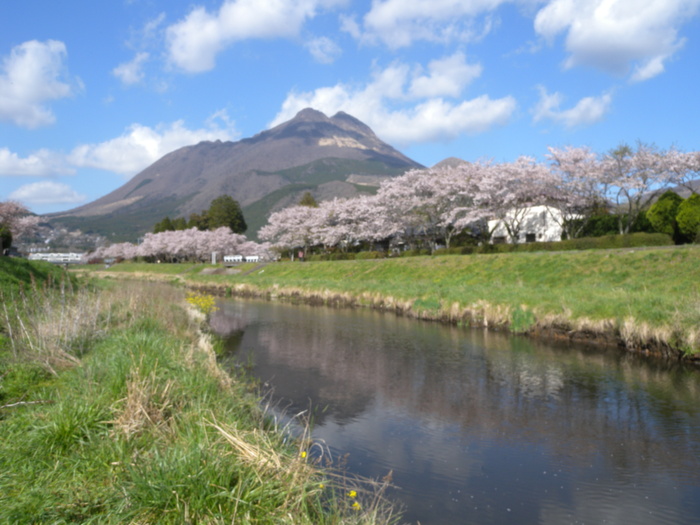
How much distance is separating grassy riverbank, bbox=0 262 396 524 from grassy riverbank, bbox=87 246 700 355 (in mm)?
12697

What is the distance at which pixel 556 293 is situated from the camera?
2186 centimetres

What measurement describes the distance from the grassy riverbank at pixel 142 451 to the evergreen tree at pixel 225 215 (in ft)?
355

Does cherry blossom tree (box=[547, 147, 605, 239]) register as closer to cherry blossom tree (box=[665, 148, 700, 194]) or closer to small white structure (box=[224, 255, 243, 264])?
cherry blossom tree (box=[665, 148, 700, 194])

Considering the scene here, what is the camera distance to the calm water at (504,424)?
23.7 ft

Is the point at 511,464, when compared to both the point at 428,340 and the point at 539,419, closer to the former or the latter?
the point at 539,419

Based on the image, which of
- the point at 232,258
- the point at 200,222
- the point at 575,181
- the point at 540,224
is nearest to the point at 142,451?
the point at 575,181

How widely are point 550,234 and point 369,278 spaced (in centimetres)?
3019

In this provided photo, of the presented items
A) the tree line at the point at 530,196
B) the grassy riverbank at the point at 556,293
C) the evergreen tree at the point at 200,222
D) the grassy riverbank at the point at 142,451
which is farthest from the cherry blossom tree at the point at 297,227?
the grassy riverbank at the point at 142,451

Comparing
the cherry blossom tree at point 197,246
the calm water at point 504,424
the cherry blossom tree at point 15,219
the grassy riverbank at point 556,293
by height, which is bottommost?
the calm water at point 504,424

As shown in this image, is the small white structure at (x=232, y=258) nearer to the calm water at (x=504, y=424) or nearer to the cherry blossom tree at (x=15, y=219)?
the cherry blossom tree at (x=15, y=219)

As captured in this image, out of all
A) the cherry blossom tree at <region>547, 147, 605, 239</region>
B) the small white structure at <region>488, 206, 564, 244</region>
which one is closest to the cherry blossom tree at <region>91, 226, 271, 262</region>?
the small white structure at <region>488, 206, 564, 244</region>

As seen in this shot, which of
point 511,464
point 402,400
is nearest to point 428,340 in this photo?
point 402,400

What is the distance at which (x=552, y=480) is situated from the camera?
25.8ft

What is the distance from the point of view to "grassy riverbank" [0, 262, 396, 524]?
4645 millimetres
